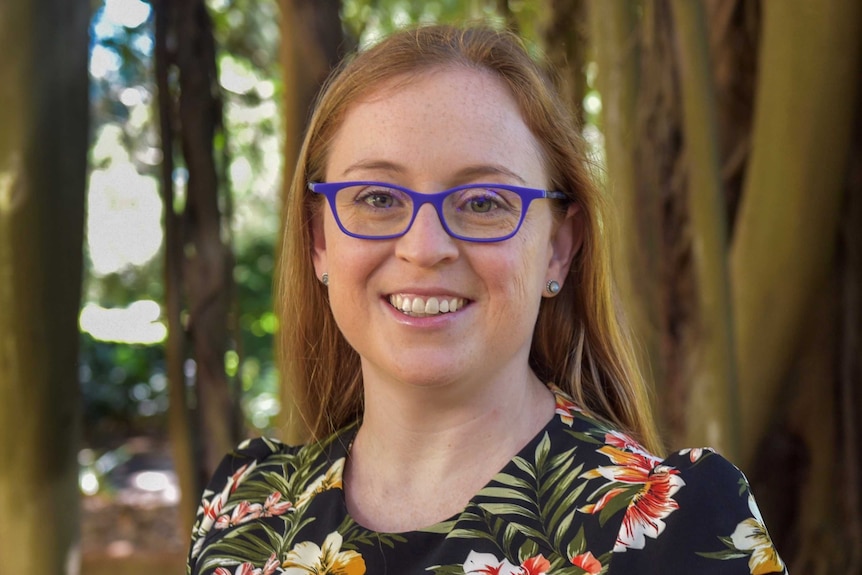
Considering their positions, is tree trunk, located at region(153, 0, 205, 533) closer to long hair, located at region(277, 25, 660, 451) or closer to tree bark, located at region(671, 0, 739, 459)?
long hair, located at region(277, 25, 660, 451)

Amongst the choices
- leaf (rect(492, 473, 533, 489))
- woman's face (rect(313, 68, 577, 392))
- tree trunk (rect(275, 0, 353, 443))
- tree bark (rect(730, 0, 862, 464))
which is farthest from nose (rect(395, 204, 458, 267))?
tree bark (rect(730, 0, 862, 464))

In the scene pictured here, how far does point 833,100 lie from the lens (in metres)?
2.04

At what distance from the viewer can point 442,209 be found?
1225mm

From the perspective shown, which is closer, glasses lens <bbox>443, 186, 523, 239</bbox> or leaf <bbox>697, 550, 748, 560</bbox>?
leaf <bbox>697, 550, 748, 560</bbox>

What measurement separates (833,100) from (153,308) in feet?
22.6

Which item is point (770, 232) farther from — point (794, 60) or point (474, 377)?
point (474, 377)

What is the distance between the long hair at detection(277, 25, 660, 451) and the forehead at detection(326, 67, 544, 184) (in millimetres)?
20

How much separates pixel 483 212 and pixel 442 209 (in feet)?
0.17

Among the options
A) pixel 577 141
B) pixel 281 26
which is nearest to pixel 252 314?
pixel 281 26

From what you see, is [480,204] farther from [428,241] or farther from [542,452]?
[542,452]

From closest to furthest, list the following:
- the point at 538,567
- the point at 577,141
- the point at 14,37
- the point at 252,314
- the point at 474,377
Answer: the point at 538,567 → the point at 474,377 → the point at 577,141 → the point at 14,37 → the point at 252,314

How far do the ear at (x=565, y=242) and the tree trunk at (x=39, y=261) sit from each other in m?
1.04

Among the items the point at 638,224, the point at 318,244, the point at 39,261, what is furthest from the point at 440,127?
the point at 638,224

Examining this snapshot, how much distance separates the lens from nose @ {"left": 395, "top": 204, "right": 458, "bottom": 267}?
1.22m
